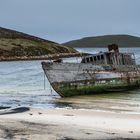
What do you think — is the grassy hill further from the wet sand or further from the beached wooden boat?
the wet sand

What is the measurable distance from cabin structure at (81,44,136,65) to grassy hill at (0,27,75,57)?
6288cm

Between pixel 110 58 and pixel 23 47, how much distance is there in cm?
7121

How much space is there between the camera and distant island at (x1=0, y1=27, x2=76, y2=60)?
341 feet

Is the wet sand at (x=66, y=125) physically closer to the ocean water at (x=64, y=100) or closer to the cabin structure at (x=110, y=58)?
the ocean water at (x=64, y=100)

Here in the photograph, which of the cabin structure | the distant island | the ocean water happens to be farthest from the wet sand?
the distant island

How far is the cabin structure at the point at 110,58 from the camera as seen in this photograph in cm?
3841

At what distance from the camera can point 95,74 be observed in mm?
36469

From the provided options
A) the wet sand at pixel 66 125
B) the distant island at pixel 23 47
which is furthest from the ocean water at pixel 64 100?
the distant island at pixel 23 47

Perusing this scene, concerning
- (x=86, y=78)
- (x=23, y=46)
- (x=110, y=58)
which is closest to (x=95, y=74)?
(x=86, y=78)

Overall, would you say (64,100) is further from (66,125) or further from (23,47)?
(23,47)

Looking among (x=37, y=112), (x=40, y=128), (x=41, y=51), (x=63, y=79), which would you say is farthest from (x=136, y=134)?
(x=41, y=51)

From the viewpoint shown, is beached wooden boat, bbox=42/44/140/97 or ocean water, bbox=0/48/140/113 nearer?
ocean water, bbox=0/48/140/113

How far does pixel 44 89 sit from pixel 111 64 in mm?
5913

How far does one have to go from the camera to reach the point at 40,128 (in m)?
17.0
